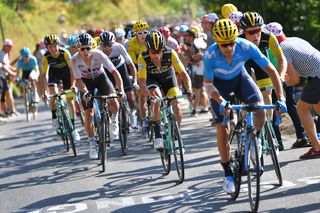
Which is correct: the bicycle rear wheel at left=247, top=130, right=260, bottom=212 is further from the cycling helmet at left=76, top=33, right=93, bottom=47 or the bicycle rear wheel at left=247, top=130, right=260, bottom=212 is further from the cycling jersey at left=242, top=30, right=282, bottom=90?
the cycling helmet at left=76, top=33, right=93, bottom=47

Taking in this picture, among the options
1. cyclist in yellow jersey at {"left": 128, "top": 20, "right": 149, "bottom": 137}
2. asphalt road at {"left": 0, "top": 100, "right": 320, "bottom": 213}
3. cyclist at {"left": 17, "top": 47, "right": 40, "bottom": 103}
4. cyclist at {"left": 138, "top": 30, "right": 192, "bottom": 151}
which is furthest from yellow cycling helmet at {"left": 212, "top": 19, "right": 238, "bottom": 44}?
cyclist at {"left": 17, "top": 47, "right": 40, "bottom": 103}

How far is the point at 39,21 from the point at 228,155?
4518cm

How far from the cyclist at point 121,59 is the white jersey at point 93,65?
133 cm

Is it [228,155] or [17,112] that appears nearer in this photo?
[228,155]

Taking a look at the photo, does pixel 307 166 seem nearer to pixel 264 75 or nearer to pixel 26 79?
pixel 264 75

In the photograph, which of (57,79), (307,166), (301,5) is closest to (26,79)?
(57,79)

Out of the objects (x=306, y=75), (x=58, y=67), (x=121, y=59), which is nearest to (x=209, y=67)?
(x=306, y=75)

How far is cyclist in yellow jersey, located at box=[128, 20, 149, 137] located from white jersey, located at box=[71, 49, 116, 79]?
51.1 inches

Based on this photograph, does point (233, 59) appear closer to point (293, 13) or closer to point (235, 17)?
point (235, 17)

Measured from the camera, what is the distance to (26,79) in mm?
20969

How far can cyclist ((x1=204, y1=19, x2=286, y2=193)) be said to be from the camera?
852 centimetres

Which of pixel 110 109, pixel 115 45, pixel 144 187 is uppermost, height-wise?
pixel 115 45

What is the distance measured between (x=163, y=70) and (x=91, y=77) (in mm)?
1781

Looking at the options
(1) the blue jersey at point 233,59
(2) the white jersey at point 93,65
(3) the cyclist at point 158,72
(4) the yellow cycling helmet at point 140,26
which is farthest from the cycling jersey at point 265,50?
(4) the yellow cycling helmet at point 140,26
